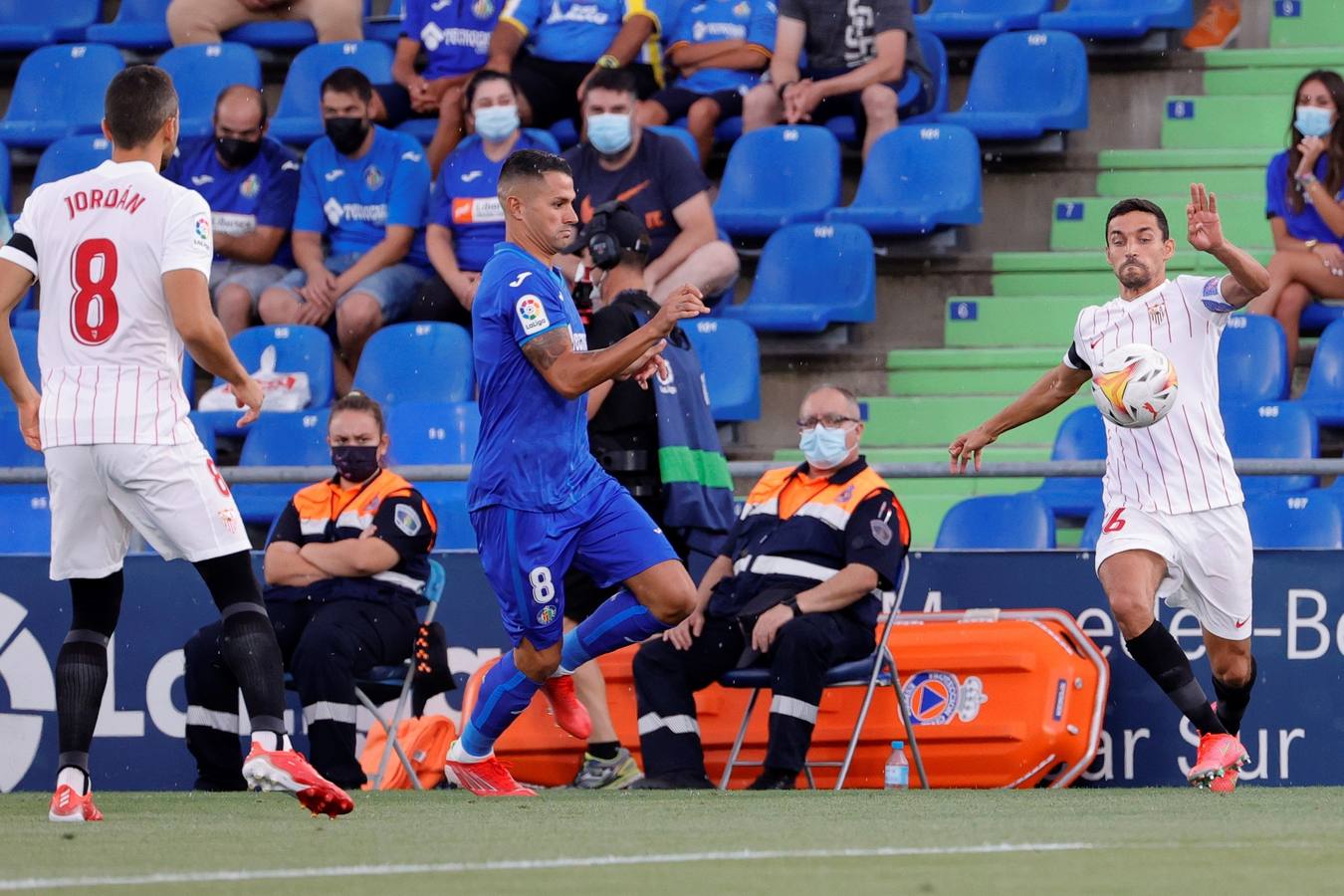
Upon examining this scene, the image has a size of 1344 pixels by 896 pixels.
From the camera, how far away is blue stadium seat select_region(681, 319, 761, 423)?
10.1 meters

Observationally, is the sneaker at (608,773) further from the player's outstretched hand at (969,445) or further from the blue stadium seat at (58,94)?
the blue stadium seat at (58,94)

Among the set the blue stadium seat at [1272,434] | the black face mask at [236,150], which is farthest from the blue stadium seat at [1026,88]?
the black face mask at [236,150]

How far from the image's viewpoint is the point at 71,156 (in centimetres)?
1232

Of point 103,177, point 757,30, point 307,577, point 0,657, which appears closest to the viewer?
point 103,177

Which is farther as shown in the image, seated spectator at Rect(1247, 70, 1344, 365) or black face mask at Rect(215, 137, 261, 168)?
black face mask at Rect(215, 137, 261, 168)

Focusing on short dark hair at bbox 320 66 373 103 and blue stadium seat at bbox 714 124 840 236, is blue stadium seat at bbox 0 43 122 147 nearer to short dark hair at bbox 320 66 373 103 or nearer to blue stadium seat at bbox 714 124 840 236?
short dark hair at bbox 320 66 373 103

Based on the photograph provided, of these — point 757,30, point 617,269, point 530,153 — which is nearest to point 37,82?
point 757,30

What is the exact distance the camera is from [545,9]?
11883 mm

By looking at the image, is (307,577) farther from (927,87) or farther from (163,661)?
(927,87)

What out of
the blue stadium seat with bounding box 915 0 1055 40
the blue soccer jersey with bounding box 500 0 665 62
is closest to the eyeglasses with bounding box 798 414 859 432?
the blue soccer jersey with bounding box 500 0 665 62

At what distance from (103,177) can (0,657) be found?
12.8ft

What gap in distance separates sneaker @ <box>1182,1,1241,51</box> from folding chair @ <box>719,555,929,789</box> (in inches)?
209

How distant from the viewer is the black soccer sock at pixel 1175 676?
719cm

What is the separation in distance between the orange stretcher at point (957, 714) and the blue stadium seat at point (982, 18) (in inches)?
188
